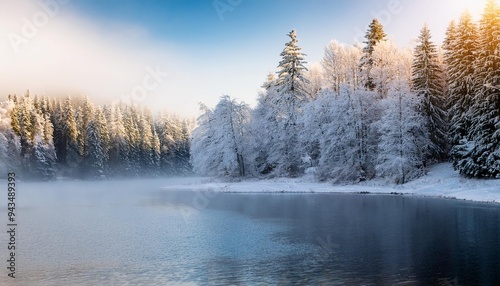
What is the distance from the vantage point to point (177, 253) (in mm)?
19531

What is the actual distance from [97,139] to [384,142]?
65.7 metres

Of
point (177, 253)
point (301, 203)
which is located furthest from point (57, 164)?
point (177, 253)

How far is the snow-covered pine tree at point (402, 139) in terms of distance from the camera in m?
48.0

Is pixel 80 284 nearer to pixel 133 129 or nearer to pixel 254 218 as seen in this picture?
pixel 254 218

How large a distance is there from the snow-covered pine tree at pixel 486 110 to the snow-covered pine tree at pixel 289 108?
23.8 metres

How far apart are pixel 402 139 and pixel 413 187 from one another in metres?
5.84

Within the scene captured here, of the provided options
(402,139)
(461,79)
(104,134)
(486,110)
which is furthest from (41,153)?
(486,110)

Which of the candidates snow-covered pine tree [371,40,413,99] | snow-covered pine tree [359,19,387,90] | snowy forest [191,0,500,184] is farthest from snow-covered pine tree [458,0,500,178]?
snow-covered pine tree [359,19,387,90]

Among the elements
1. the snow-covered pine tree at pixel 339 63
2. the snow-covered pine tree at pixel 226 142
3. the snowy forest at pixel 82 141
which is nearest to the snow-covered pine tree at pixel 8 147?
the snowy forest at pixel 82 141

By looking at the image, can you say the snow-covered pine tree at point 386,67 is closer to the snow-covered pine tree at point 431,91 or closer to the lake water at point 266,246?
the snow-covered pine tree at point 431,91

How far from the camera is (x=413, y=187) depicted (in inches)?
1804

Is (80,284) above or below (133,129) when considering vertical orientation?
below

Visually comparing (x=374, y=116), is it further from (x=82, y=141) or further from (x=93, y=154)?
(x=82, y=141)

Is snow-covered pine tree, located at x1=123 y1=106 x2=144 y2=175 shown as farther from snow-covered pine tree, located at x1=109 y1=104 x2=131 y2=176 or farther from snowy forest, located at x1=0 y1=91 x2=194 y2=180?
snow-covered pine tree, located at x1=109 y1=104 x2=131 y2=176
